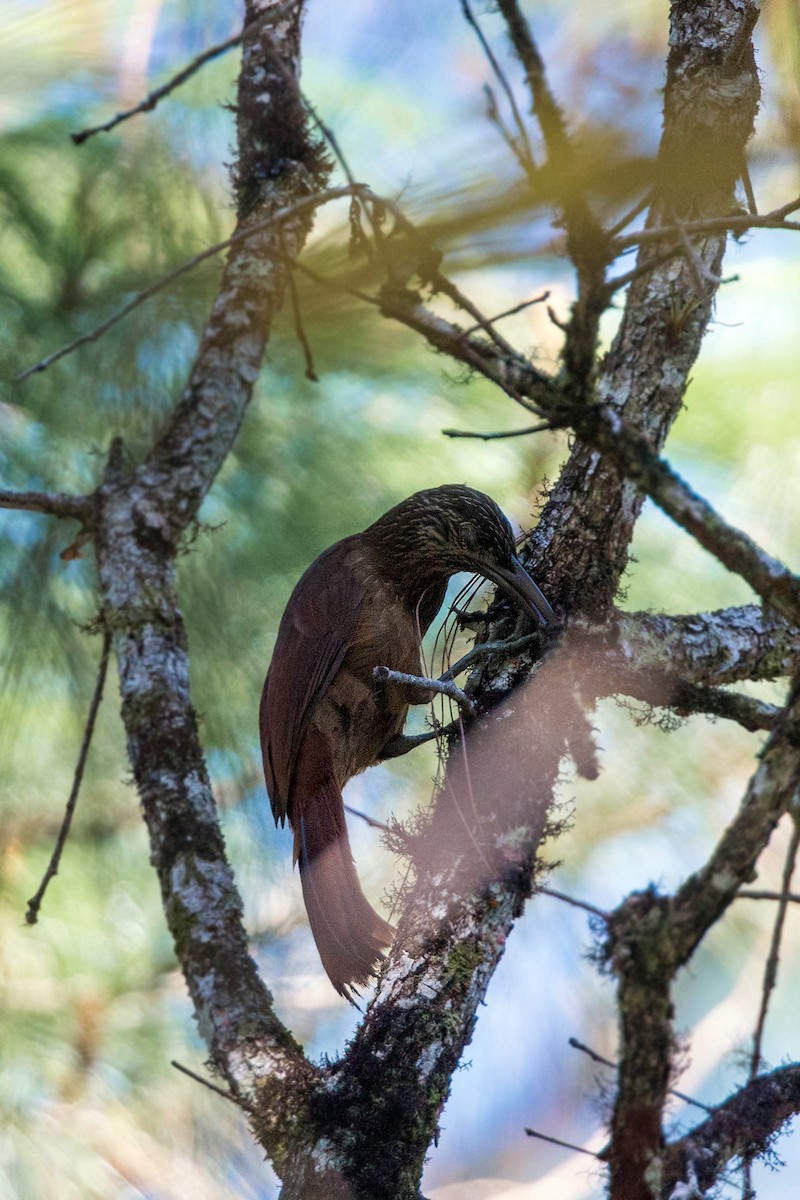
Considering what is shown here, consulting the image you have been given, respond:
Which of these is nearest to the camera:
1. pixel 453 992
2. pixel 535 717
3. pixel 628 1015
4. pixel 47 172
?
pixel 628 1015

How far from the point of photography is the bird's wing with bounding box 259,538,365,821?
2283mm

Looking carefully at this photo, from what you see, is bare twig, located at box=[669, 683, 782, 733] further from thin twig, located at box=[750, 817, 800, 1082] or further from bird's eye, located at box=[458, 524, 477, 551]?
thin twig, located at box=[750, 817, 800, 1082]

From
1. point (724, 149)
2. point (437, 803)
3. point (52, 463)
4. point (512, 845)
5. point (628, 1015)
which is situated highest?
point (52, 463)

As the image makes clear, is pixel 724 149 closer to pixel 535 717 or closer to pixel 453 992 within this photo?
pixel 535 717

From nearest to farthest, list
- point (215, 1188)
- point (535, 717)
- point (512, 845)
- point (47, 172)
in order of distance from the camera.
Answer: point (512, 845), point (535, 717), point (215, 1188), point (47, 172)

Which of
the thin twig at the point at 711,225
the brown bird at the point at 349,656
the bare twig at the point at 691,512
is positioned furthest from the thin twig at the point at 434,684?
the thin twig at the point at 711,225

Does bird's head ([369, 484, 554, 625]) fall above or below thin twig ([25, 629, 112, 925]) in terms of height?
above

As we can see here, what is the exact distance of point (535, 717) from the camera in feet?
5.71

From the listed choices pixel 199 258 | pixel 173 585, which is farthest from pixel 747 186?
pixel 173 585

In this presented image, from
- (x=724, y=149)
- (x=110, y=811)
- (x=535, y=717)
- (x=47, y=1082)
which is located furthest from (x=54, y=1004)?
(x=724, y=149)

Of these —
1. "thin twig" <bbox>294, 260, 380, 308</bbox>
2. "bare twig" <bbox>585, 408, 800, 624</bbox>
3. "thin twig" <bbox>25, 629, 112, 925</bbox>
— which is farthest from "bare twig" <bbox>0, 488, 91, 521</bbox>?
"bare twig" <bbox>585, 408, 800, 624</bbox>

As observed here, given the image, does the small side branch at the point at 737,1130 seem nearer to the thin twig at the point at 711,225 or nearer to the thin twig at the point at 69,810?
the thin twig at the point at 711,225

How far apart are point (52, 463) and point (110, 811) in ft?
2.80

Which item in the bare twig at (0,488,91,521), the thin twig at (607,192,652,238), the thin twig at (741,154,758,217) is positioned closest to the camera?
the thin twig at (607,192,652,238)
